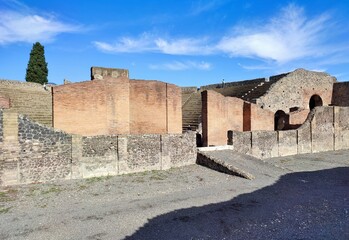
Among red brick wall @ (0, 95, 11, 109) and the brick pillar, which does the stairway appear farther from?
the brick pillar

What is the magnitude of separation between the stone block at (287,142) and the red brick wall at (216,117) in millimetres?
3206

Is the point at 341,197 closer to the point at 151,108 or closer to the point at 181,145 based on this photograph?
the point at 181,145

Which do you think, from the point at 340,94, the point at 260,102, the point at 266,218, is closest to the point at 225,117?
the point at 260,102

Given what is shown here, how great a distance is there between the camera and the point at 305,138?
2025 cm

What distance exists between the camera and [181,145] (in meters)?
14.6

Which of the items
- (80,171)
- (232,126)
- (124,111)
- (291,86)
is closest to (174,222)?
(80,171)

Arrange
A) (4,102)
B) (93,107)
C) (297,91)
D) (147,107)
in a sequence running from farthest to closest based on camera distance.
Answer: (297,91) → (147,107) → (93,107) → (4,102)

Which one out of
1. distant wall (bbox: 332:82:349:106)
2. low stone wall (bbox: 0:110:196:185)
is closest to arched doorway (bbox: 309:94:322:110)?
distant wall (bbox: 332:82:349:106)

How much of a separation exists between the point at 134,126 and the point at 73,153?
5.27m

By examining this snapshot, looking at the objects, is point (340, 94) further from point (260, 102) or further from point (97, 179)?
point (97, 179)

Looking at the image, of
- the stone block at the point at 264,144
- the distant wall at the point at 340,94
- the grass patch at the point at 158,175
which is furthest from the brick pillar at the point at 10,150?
the distant wall at the point at 340,94

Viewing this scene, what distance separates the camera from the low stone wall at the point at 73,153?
10242 millimetres

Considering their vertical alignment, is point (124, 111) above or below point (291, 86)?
Result: below

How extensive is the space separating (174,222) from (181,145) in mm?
7292
